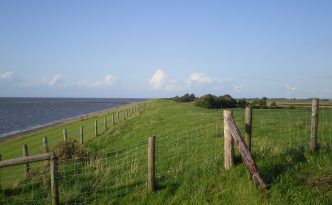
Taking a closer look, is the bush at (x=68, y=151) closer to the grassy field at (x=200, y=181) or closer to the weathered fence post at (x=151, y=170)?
the grassy field at (x=200, y=181)

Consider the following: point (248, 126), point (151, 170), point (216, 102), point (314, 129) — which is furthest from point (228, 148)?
point (216, 102)

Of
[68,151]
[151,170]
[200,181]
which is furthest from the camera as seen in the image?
[68,151]

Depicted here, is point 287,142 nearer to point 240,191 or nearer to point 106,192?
point 240,191

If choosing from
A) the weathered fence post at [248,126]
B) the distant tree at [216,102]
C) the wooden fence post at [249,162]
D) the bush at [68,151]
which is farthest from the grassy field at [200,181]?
the distant tree at [216,102]

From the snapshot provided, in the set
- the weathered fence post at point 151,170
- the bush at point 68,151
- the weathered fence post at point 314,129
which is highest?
the weathered fence post at point 314,129

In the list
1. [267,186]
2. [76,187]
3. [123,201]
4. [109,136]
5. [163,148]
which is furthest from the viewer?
[109,136]

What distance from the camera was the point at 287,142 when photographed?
13312 millimetres

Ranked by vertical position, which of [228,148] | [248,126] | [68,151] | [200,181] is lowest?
[68,151]

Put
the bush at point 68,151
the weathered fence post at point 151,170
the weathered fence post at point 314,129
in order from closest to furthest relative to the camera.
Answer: the weathered fence post at point 151,170
the weathered fence post at point 314,129
the bush at point 68,151

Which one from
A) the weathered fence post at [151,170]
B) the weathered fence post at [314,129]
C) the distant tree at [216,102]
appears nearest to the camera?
the weathered fence post at [151,170]

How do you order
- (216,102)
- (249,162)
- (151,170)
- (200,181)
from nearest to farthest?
1. (249,162)
2. (200,181)
3. (151,170)
4. (216,102)

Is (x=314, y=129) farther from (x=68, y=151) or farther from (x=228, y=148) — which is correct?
(x=68, y=151)

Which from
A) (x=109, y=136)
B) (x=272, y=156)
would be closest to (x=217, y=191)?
(x=272, y=156)

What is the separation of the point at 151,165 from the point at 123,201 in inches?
45.8
